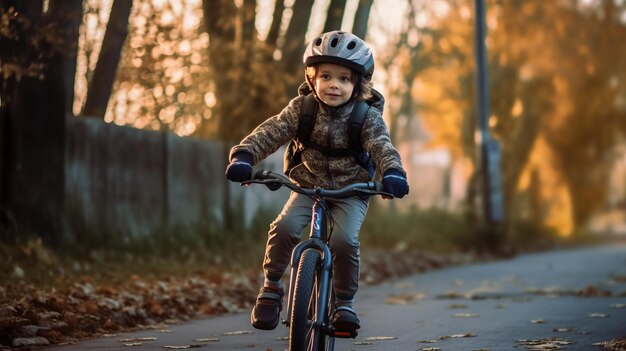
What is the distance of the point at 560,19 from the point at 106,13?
19227 mm

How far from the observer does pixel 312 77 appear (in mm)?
6965

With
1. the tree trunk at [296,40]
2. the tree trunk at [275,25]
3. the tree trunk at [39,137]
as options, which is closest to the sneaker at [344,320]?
the tree trunk at [39,137]

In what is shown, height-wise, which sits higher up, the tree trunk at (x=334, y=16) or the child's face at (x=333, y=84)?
the tree trunk at (x=334, y=16)

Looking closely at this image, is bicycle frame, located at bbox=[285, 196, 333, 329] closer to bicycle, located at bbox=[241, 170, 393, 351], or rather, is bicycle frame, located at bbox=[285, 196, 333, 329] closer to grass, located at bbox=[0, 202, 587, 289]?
bicycle, located at bbox=[241, 170, 393, 351]

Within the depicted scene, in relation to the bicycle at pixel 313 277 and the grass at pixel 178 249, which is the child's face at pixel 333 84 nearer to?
the bicycle at pixel 313 277

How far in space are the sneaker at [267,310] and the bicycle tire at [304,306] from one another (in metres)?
0.21

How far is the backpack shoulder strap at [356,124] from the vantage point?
673 centimetres

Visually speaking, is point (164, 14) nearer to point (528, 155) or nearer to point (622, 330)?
point (622, 330)

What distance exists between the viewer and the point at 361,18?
2133 cm

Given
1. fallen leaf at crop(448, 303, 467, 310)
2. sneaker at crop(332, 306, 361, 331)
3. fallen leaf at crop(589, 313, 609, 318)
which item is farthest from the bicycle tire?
fallen leaf at crop(448, 303, 467, 310)

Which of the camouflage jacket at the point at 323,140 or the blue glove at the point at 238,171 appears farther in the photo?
the camouflage jacket at the point at 323,140

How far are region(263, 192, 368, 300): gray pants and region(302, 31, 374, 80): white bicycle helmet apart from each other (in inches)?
30.8

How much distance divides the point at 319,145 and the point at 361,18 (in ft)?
48.5

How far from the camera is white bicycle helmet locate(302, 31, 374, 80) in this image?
680cm
